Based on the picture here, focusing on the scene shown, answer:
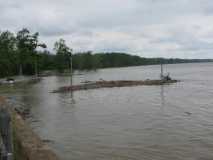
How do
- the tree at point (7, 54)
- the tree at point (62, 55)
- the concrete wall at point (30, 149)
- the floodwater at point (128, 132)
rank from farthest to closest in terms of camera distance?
the tree at point (62, 55) → the tree at point (7, 54) → the floodwater at point (128, 132) → the concrete wall at point (30, 149)

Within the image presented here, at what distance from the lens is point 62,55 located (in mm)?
118125

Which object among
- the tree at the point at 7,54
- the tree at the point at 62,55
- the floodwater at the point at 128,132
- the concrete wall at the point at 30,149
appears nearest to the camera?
the concrete wall at the point at 30,149

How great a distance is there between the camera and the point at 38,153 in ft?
33.8

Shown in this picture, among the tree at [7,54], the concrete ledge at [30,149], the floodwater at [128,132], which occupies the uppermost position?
the tree at [7,54]

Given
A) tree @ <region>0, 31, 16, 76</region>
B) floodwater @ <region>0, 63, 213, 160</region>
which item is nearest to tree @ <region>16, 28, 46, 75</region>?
tree @ <region>0, 31, 16, 76</region>

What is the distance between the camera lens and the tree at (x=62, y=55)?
387 feet

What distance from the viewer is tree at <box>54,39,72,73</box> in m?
118

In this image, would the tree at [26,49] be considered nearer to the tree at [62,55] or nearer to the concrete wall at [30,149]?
the tree at [62,55]

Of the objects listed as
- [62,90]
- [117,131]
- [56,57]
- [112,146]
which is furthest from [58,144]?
[56,57]

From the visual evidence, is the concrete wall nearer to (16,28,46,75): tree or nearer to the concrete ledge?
the concrete ledge

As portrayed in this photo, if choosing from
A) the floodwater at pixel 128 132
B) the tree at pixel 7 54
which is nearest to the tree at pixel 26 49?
the tree at pixel 7 54

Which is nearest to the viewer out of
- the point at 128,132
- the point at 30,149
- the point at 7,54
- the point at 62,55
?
the point at 30,149

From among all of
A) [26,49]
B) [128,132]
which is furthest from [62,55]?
[128,132]

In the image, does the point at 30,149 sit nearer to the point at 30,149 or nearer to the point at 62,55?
the point at 30,149
